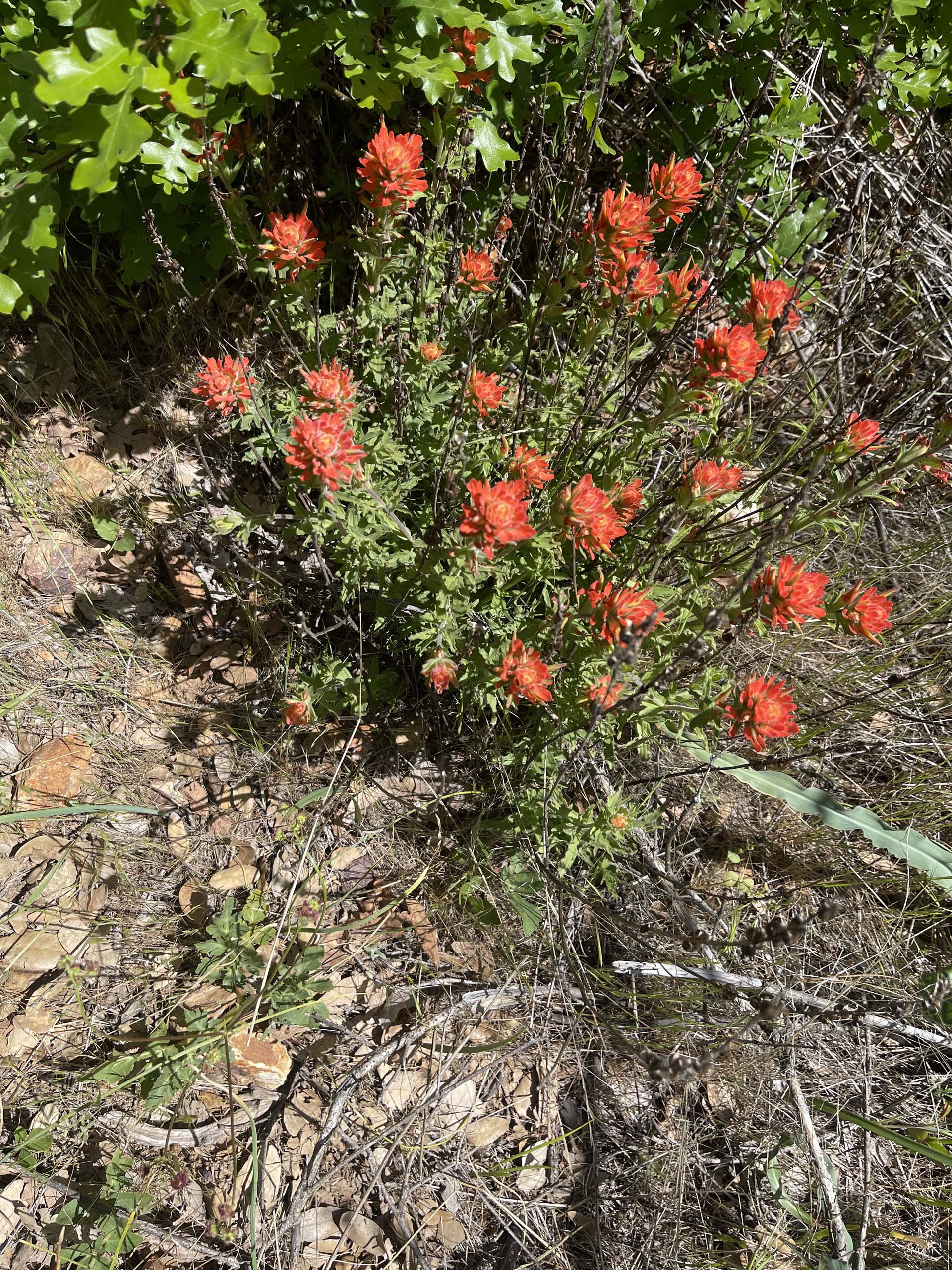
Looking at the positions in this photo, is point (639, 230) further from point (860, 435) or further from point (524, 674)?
point (524, 674)

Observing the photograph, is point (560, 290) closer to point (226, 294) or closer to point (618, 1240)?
point (226, 294)

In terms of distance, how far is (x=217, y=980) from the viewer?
2250mm

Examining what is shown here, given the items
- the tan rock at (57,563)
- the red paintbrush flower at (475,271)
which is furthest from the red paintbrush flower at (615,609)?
the tan rock at (57,563)

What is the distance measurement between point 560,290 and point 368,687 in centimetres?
132

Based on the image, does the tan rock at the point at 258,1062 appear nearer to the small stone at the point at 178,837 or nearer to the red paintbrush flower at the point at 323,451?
the small stone at the point at 178,837

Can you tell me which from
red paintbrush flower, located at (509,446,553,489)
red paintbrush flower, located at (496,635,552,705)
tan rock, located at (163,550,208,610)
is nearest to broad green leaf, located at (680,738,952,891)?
red paintbrush flower, located at (496,635,552,705)

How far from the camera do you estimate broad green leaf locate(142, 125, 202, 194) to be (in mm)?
1979

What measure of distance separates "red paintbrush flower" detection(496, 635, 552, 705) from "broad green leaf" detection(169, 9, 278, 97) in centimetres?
132

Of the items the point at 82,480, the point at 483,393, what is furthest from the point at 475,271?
the point at 82,480

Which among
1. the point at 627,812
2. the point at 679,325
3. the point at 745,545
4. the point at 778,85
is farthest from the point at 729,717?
the point at 778,85

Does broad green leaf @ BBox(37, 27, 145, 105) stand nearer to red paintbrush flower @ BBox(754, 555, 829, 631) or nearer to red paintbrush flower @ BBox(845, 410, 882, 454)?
red paintbrush flower @ BBox(754, 555, 829, 631)

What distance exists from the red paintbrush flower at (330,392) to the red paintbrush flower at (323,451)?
0.10 metres

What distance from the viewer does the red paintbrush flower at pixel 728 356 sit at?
6.51ft

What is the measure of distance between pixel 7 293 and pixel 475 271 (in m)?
1.16
